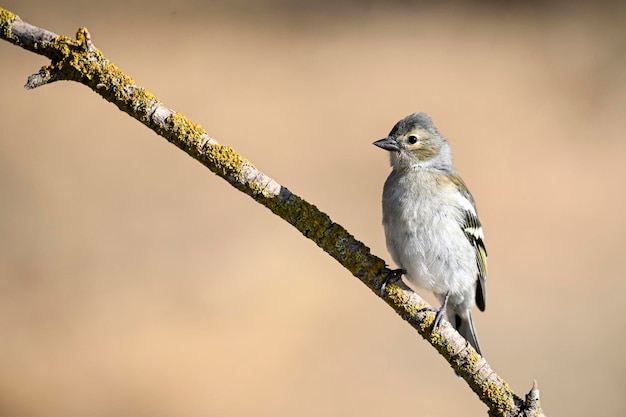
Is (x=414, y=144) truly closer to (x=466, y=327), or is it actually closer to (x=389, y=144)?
(x=389, y=144)

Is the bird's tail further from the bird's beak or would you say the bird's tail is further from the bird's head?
the bird's beak

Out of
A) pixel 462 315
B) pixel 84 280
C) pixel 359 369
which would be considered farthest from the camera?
pixel 84 280

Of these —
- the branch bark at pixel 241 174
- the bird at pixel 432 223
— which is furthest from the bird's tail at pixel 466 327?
the branch bark at pixel 241 174

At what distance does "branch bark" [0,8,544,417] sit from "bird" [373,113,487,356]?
1064 millimetres

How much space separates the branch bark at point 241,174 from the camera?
2.73m

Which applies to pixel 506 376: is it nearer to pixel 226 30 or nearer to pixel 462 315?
pixel 462 315

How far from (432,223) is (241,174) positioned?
182 cm

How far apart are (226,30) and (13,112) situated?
10.5ft

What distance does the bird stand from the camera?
4355 millimetres

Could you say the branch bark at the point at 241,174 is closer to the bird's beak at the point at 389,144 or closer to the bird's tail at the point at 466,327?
the bird's beak at the point at 389,144

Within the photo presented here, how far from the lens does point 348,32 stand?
11039 millimetres

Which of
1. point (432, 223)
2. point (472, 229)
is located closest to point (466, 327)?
point (472, 229)

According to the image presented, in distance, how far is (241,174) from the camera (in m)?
2.89

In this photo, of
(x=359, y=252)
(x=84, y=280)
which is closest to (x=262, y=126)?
(x=84, y=280)
